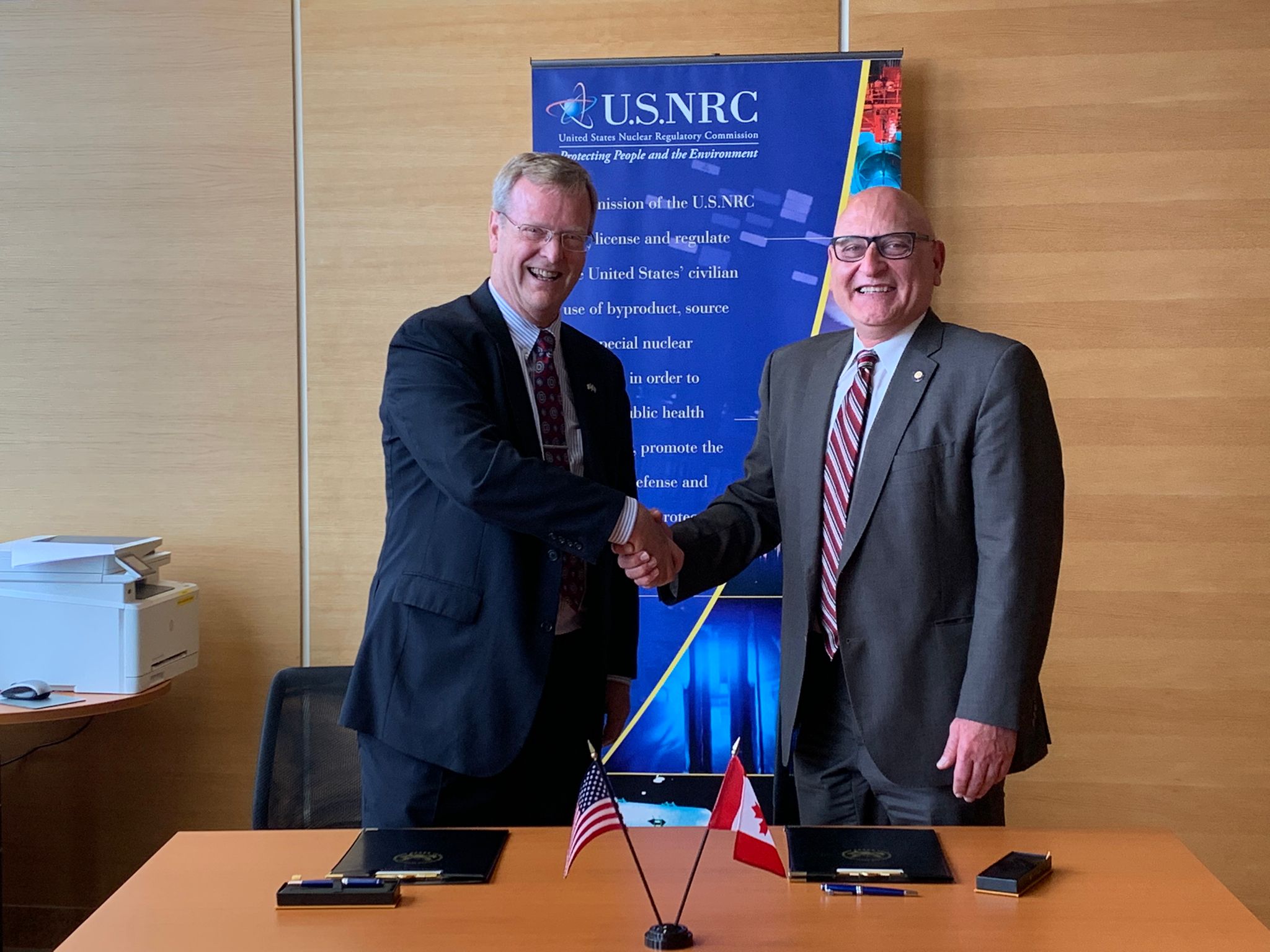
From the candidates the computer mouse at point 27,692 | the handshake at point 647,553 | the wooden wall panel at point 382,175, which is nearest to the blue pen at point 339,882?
the handshake at point 647,553

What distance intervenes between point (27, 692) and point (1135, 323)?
3406 millimetres

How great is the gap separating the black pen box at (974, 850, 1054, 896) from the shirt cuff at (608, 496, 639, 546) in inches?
36.1

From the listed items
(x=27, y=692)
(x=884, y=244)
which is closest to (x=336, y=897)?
(x=884, y=244)

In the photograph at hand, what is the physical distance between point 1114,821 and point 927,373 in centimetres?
208

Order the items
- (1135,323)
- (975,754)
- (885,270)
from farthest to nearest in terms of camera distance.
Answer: (1135,323)
(885,270)
(975,754)

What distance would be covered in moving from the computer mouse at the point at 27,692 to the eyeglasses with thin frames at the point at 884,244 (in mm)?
2473

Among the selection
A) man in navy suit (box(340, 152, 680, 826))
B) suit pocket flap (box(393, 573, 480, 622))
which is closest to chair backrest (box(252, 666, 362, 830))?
man in navy suit (box(340, 152, 680, 826))

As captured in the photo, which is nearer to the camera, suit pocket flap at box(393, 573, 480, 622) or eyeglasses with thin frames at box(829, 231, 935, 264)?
suit pocket flap at box(393, 573, 480, 622)

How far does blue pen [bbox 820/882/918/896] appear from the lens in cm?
166

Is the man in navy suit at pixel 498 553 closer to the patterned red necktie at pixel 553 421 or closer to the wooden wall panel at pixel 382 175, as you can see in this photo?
the patterned red necktie at pixel 553 421

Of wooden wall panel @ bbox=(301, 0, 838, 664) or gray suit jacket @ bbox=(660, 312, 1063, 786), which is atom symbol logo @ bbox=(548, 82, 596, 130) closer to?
wooden wall panel @ bbox=(301, 0, 838, 664)

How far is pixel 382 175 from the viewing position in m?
3.83

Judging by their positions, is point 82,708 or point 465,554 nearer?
point 465,554

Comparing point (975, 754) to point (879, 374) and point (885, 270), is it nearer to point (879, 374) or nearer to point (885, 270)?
point (879, 374)
